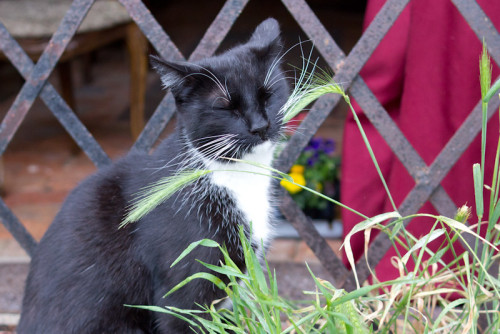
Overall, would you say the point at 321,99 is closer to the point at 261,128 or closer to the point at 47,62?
the point at 261,128

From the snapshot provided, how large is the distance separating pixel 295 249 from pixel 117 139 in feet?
4.66

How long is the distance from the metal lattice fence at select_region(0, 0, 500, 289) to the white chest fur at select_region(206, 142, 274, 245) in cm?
23

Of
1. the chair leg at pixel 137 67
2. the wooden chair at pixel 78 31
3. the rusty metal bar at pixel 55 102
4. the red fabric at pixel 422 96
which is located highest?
the wooden chair at pixel 78 31

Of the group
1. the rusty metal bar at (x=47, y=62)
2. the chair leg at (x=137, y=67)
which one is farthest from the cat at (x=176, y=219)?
the chair leg at (x=137, y=67)

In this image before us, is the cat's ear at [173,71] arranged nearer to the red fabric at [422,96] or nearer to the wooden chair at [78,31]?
the red fabric at [422,96]

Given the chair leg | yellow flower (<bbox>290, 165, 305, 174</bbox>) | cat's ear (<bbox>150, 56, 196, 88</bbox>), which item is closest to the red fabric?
yellow flower (<bbox>290, 165, 305, 174</bbox>)

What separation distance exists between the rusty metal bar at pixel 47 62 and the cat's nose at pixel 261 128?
62 centimetres

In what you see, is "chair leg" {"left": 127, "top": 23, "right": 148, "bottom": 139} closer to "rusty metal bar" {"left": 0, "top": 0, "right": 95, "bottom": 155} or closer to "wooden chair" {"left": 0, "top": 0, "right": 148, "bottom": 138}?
"wooden chair" {"left": 0, "top": 0, "right": 148, "bottom": 138}

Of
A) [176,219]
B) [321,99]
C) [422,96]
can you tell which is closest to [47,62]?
[176,219]

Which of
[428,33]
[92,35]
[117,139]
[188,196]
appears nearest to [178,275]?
[188,196]

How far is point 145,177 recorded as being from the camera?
1.26 metres

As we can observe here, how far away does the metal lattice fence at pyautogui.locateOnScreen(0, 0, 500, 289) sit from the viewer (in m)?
1.35

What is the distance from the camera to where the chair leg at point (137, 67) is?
2.43 meters

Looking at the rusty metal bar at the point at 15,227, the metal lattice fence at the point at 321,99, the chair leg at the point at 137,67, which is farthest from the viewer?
the chair leg at the point at 137,67
